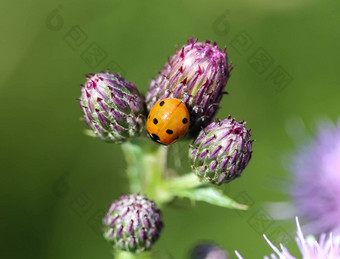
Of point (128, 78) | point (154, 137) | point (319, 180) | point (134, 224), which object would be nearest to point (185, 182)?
point (154, 137)

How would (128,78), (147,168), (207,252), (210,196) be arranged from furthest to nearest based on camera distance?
(128,78) → (147,168) → (207,252) → (210,196)

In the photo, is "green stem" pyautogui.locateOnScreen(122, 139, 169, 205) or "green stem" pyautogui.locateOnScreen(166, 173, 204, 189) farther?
"green stem" pyautogui.locateOnScreen(122, 139, 169, 205)

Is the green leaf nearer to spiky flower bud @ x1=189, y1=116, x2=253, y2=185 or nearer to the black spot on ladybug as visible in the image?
spiky flower bud @ x1=189, y1=116, x2=253, y2=185

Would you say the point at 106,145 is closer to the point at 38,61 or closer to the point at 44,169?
the point at 44,169

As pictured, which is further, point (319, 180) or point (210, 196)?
point (319, 180)

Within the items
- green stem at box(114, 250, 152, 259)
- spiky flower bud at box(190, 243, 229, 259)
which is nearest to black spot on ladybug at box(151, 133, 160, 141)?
green stem at box(114, 250, 152, 259)

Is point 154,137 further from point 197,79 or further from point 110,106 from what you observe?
point 197,79

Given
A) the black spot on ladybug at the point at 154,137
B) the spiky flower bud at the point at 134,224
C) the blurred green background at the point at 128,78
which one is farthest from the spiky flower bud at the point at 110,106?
the blurred green background at the point at 128,78

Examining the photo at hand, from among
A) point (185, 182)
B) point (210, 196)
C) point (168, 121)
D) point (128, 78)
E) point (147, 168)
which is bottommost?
point (128, 78)
